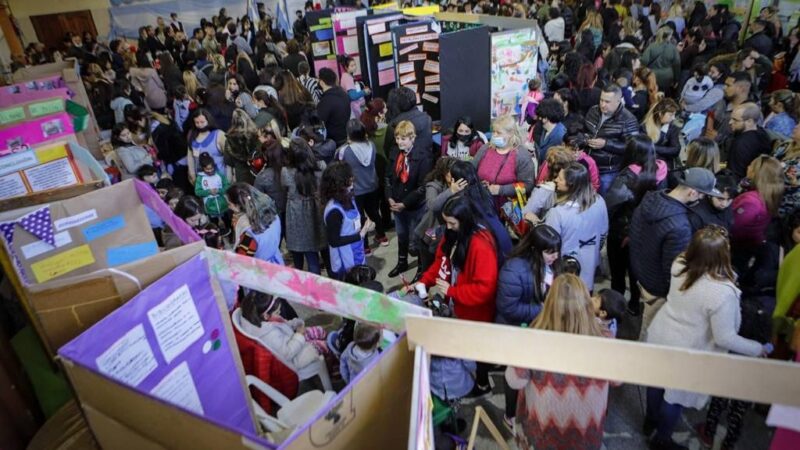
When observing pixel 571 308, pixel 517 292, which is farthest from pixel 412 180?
pixel 571 308

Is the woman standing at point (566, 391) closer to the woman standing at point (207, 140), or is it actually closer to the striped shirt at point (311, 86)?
the woman standing at point (207, 140)

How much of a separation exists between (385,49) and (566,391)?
6326 mm

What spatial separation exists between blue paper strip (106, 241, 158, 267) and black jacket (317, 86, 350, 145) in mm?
3687

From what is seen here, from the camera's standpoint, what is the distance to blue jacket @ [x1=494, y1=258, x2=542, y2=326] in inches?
105

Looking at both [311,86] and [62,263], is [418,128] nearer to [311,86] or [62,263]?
[62,263]

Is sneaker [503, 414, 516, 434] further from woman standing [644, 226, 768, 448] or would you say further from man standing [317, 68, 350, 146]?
man standing [317, 68, 350, 146]

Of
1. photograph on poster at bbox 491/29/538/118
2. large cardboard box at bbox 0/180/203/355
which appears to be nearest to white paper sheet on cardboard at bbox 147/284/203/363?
large cardboard box at bbox 0/180/203/355

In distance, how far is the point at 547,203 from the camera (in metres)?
3.55

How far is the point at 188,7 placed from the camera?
15.2m

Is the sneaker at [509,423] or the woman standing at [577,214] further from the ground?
the woman standing at [577,214]

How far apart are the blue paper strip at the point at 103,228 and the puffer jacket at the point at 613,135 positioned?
354 cm

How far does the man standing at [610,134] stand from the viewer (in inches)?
163

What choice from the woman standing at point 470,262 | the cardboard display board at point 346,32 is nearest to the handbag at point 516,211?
the woman standing at point 470,262

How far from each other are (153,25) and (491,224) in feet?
50.9
